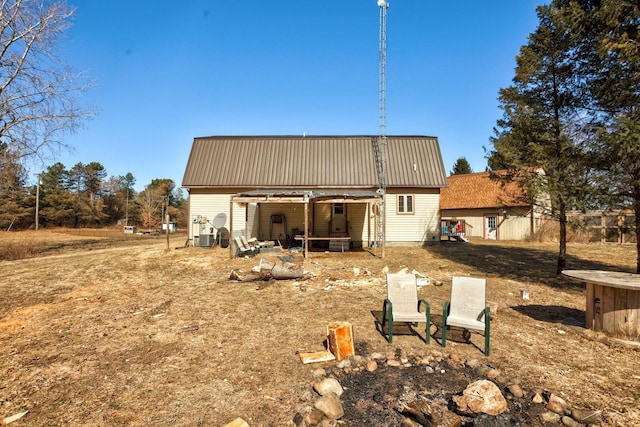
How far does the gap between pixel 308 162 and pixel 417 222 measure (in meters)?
7.32

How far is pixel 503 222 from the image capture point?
24.8 meters

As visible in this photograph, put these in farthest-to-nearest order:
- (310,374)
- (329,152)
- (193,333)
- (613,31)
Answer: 1. (329,152)
2. (613,31)
3. (193,333)
4. (310,374)

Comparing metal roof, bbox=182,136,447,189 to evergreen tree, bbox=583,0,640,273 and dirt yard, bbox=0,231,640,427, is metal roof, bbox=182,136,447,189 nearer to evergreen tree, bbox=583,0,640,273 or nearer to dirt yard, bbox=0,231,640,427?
dirt yard, bbox=0,231,640,427

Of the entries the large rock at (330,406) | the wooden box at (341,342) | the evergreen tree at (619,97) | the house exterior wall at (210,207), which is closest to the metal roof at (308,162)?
the house exterior wall at (210,207)

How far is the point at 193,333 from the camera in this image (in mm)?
5727

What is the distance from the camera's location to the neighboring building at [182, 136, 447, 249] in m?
17.9

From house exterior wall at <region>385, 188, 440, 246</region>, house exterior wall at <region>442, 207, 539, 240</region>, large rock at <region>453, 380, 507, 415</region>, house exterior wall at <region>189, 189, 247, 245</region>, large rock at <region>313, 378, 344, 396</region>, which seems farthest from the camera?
house exterior wall at <region>442, 207, 539, 240</region>

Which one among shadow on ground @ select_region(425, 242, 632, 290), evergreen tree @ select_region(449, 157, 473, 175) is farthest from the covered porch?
→ evergreen tree @ select_region(449, 157, 473, 175)

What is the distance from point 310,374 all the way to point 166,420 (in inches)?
69.6

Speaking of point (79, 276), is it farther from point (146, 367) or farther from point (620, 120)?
point (620, 120)

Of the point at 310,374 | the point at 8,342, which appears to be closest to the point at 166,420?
the point at 310,374

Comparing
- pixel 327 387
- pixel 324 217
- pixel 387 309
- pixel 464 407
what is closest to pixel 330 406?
pixel 327 387

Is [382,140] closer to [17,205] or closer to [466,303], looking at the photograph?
[466,303]

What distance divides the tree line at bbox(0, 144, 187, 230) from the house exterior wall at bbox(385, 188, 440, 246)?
26.8 metres
